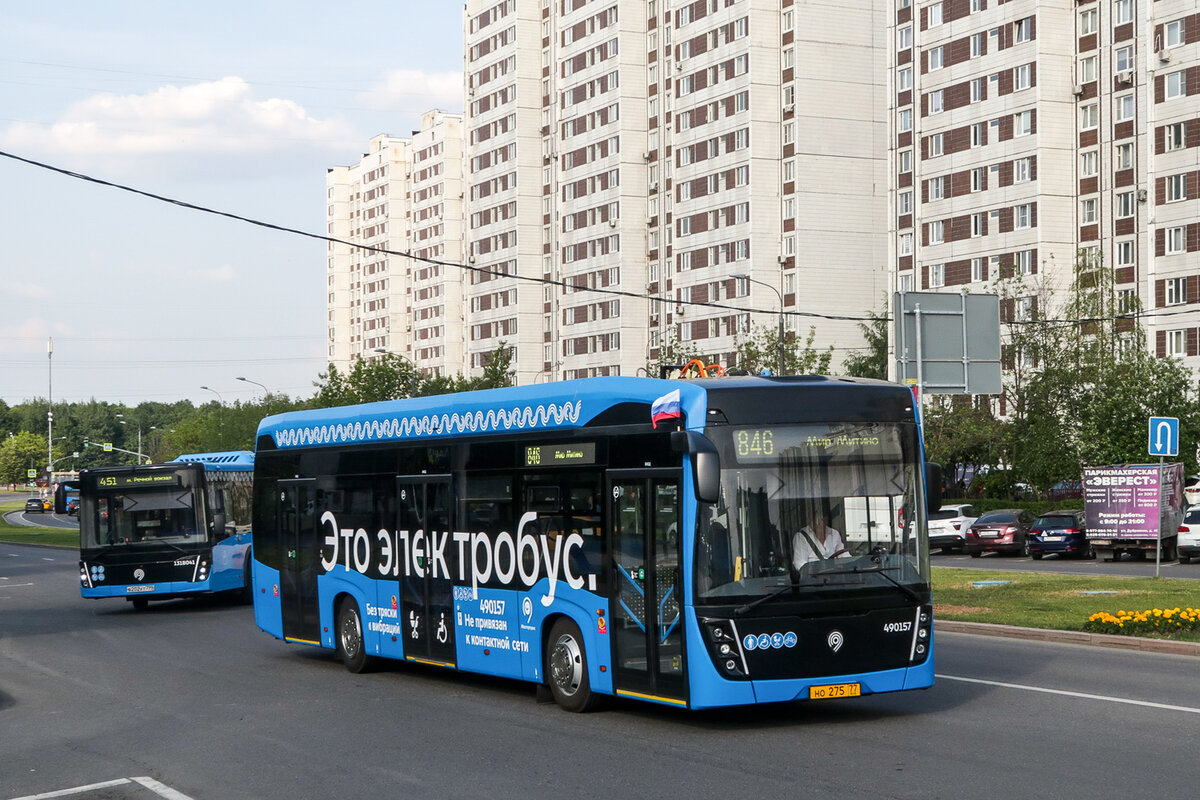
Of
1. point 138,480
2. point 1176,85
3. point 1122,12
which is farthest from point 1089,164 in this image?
point 138,480

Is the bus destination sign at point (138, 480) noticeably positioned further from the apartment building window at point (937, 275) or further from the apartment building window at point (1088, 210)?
the apartment building window at point (937, 275)

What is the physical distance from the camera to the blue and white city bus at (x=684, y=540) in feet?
35.8

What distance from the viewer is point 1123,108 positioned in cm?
7306

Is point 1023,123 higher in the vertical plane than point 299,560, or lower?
higher

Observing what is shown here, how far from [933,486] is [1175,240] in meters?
62.1

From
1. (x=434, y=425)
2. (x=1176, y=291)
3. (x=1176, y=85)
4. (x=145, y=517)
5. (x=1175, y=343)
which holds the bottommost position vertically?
(x=145, y=517)

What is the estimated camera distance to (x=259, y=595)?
60.7 ft

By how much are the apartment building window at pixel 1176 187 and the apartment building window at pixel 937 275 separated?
13.3 m

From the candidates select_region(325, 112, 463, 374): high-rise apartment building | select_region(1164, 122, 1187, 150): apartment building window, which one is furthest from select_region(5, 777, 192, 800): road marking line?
select_region(325, 112, 463, 374): high-rise apartment building

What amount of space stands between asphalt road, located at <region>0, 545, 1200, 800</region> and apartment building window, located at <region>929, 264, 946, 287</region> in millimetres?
64030

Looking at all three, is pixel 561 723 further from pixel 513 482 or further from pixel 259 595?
pixel 259 595

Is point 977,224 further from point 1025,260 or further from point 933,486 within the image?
point 933,486

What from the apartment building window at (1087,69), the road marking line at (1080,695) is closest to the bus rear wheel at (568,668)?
the road marking line at (1080,695)

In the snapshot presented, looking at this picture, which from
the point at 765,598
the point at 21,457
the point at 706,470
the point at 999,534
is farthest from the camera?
the point at 21,457
